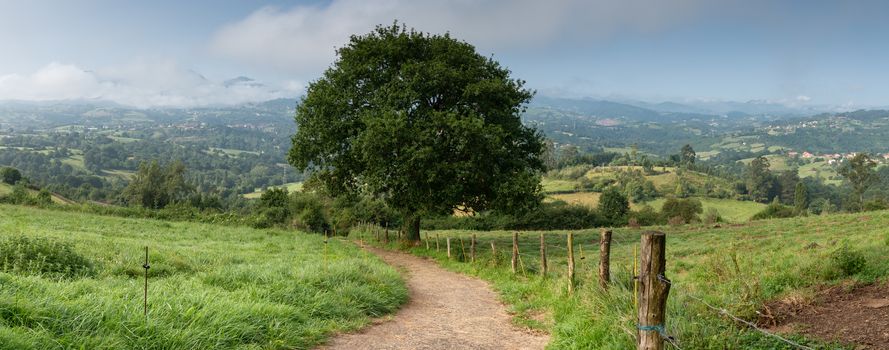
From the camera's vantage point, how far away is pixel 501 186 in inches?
898

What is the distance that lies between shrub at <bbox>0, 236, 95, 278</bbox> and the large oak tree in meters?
12.5

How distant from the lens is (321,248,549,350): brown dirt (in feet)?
28.3

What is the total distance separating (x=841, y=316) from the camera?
7.41 metres

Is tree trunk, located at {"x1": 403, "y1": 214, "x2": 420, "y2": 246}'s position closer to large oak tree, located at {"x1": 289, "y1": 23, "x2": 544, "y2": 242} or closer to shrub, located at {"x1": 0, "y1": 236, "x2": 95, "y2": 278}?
large oak tree, located at {"x1": 289, "y1": 23, "x2": 544, "y2": 242}

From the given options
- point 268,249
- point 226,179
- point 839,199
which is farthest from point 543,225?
Result: point 226,179

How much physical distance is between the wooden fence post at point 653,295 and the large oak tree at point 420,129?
15.6 meters

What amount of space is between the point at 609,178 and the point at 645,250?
11904 cm

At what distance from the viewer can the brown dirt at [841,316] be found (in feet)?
21.2

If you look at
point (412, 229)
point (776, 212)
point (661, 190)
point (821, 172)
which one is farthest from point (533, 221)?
point (821, 172)

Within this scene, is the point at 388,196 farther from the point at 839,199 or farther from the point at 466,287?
the point at 839,199

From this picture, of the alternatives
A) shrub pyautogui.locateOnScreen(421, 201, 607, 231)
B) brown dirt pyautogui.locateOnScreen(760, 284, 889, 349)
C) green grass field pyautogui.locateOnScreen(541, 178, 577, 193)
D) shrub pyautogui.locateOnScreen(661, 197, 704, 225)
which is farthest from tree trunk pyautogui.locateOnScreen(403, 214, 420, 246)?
green grass field pyautogui.locateOnScreen(541, 178, 577, 193)

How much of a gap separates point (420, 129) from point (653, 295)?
1711cm

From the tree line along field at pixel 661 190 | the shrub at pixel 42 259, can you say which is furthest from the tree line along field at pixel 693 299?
the tree line along field at pixel 661 190

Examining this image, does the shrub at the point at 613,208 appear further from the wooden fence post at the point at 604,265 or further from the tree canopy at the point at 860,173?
the wooden fence post at the point at 604,265
